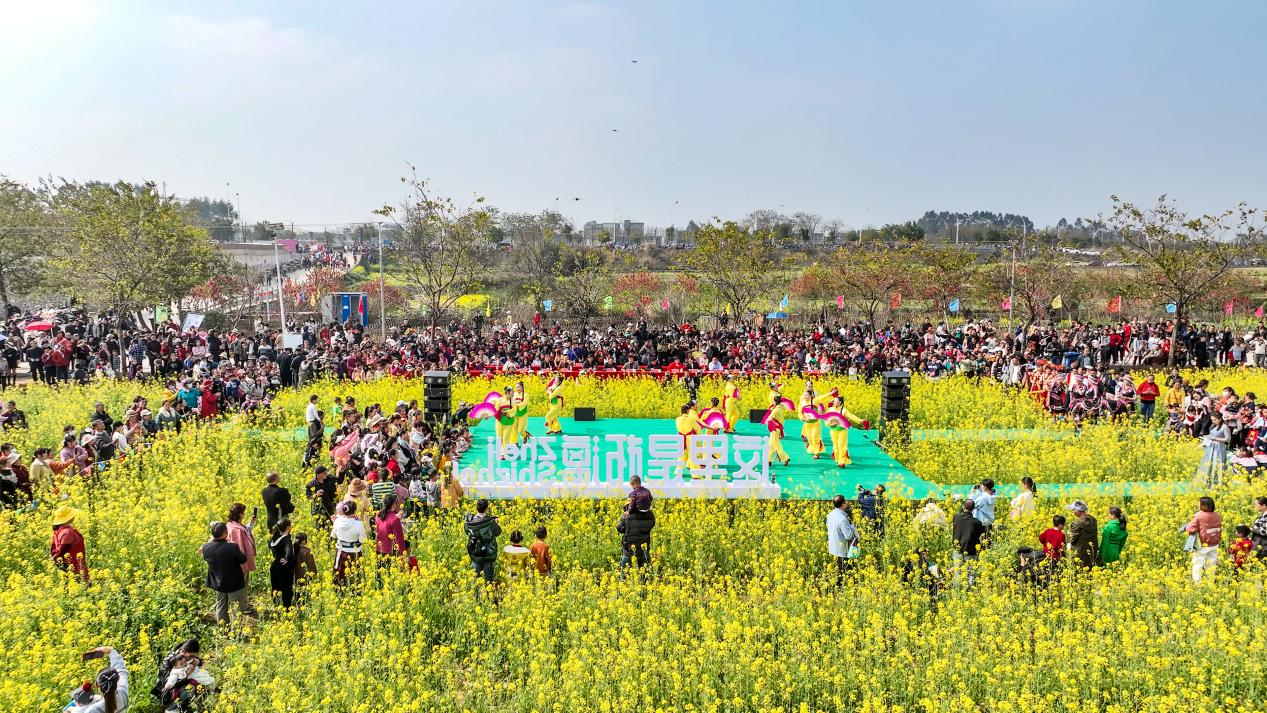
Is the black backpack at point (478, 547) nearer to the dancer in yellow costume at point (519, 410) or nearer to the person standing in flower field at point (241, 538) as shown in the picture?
the person standing in flower field at point (241, 538)

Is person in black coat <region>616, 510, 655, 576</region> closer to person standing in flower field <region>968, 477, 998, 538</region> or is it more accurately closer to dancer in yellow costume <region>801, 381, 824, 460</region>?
person standing in flower field <region>968, 477, 998, 538</region>

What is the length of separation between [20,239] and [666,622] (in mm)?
38333

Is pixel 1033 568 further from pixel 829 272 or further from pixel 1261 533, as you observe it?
pixel 829 272

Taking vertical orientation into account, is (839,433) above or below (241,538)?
above

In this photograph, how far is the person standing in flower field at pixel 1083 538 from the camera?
9.66 m

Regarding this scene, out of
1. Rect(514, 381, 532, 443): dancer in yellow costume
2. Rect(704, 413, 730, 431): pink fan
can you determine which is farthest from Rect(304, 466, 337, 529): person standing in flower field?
Rect(704, 413, 730, 431): pink fan

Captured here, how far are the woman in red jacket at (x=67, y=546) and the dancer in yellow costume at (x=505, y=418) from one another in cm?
744

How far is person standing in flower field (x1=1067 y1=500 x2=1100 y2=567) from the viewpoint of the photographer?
31.7 ft

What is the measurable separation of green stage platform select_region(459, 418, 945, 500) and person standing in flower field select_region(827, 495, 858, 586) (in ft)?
9.54

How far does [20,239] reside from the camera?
3550cm

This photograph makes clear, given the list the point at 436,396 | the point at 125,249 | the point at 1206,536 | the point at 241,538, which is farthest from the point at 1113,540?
the point at 125,249

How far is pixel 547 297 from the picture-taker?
43.7m

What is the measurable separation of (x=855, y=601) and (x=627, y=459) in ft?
18.1

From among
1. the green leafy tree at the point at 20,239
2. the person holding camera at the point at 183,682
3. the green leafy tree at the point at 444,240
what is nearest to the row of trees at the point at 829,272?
the green leafy tree at the point at 444,240
